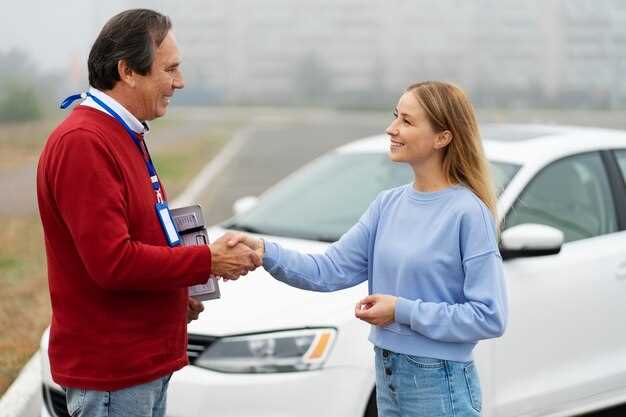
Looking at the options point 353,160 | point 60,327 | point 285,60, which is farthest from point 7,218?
point 285,60

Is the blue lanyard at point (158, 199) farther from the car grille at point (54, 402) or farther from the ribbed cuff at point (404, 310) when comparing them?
the car grille at point (54, 402)

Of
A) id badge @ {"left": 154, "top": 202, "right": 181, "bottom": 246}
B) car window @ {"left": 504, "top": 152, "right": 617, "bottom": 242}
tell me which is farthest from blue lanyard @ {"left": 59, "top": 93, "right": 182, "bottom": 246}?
car window @ {"left": 504, "top": 152, "right": 617, "bottom": 242}

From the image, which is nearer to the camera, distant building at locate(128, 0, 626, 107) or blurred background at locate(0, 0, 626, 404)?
blurred background at locate(0, 0, 626, 404)

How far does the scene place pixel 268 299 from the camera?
13.2 feet

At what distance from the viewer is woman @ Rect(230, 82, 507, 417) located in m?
2.76

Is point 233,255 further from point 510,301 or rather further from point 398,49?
point 398,49

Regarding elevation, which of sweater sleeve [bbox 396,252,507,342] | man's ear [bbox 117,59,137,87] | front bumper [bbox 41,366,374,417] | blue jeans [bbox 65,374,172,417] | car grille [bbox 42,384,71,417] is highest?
man's ear [bbox 117,59,137,87]

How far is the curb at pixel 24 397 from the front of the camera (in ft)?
15.3

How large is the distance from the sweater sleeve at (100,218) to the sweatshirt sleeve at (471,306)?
0.67 meters

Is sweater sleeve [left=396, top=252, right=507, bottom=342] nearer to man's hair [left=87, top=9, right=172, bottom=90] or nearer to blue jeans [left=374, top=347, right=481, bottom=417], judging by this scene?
blue jeans [left=374, top=347, right=481, bottom=417]

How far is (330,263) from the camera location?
3.11 meters

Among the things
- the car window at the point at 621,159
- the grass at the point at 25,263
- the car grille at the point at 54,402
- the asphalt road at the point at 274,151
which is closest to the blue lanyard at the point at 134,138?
the car grille at the point at 54,402

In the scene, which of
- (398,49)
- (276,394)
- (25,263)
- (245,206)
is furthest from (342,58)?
(276,394)

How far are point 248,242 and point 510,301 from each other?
171cm
